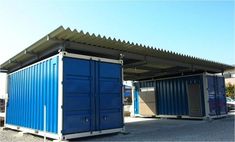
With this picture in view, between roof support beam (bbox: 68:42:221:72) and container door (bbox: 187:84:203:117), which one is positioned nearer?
roof support beam (bbox: 68:42:221:72)

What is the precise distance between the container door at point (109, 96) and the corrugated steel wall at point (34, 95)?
1.55 m

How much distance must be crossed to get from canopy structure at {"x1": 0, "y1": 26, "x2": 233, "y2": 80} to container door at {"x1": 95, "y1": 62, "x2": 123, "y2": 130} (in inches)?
27.2

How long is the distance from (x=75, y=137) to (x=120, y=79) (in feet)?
9.26

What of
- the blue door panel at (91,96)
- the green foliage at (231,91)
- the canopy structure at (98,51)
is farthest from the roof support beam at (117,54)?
the green foliage at (231,91)

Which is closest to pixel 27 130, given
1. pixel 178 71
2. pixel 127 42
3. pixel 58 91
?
pixel 58 91

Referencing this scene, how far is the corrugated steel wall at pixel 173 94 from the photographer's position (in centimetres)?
1645

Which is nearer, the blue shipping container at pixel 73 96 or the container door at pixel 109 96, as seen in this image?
the blue shipping container at pixel 73 96

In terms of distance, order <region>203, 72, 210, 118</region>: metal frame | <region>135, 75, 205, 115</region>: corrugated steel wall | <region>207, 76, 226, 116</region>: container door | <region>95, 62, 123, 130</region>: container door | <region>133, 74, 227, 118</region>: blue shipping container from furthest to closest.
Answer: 1. <region>135, 75, 205, 115</region>: corrugated steel wall
2. <region>207, 76, 226, 116</region>: container door
3. <region>133, 74, 227, 118</region>: blue shipping container
4. <region>203, 72, 210, 118</region>: metal frame
5. <region>95, 62, 123, 130</region>: container door

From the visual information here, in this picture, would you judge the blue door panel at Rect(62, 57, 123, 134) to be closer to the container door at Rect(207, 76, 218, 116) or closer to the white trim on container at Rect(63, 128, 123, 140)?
the white trim on container at Rect(63, 128, 123, 140)

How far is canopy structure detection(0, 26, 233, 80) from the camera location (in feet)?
30.0

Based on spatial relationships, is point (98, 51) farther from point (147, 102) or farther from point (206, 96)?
point (147, 102)

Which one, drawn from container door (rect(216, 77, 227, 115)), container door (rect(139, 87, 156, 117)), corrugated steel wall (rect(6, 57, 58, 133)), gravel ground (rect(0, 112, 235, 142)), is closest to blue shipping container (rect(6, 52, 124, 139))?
corrugated steel wall (rect(6, 57, 58, 133))

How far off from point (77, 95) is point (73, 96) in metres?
0.17

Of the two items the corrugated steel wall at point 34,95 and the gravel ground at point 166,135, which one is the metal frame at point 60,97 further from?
the gravel ground at point 166,135
